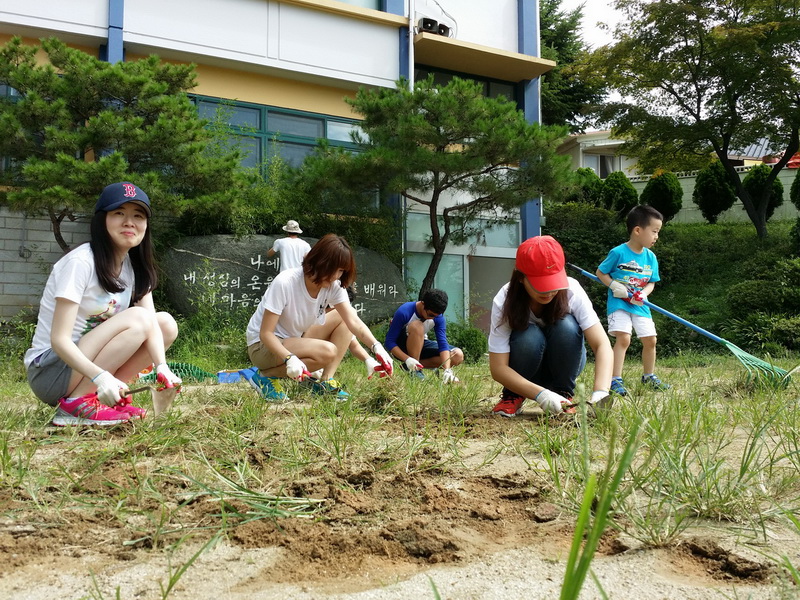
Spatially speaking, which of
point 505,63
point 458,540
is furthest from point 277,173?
point 458,540

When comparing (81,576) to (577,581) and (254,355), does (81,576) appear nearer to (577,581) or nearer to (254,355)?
(577,581)

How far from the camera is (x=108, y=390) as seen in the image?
103 inches

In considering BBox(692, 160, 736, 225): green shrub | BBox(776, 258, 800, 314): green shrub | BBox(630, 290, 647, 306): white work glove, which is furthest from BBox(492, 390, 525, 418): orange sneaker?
BBox(692, 160, 736, 225): green shrub

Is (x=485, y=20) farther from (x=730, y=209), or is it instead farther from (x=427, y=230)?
(x=730, y=209)

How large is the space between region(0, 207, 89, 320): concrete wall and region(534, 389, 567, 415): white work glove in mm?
7025

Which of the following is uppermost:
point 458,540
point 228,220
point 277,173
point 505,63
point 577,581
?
point 505,63

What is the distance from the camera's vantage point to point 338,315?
167 inches

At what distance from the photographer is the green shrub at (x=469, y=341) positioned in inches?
356

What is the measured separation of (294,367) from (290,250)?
174 inches

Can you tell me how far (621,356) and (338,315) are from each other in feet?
6.14

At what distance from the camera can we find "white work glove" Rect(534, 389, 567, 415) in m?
2.97

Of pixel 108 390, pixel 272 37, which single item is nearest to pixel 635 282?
pixel 108 390

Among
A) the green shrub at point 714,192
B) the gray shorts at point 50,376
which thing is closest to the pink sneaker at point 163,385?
the gray shorts at point 50,376

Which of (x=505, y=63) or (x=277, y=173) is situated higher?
(x=505, y=63)
